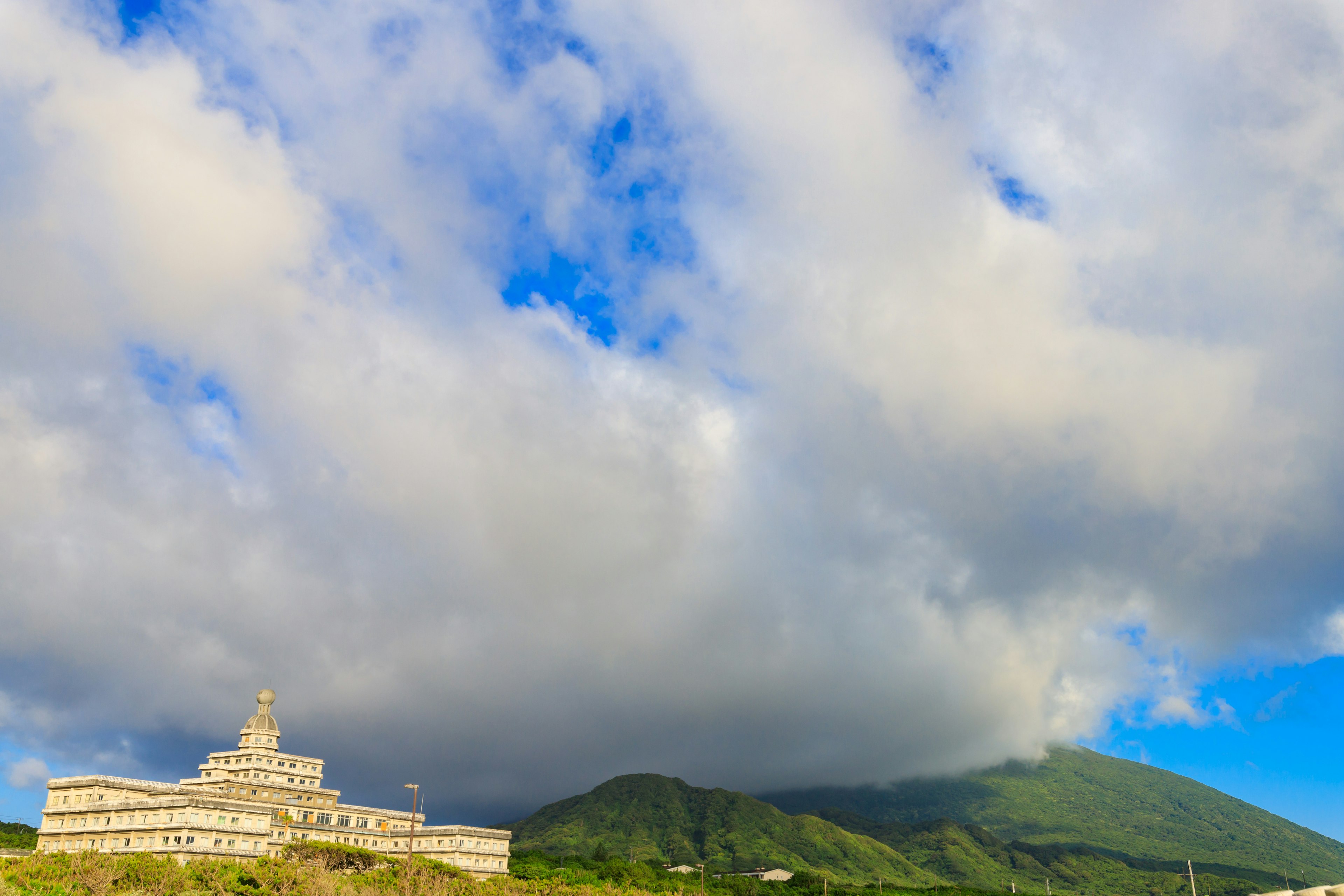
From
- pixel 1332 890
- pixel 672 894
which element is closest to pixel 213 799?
pixel 672 894

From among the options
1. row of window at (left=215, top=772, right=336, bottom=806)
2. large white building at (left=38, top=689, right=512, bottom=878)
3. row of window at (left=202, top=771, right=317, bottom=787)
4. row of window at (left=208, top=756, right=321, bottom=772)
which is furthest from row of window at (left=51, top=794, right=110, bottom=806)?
row of window at (left=208, top=756, right=321, bottom=772)

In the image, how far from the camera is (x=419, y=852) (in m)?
139

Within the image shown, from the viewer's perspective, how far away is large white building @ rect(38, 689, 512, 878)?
343 feet

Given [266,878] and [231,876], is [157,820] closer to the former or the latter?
[231,876]

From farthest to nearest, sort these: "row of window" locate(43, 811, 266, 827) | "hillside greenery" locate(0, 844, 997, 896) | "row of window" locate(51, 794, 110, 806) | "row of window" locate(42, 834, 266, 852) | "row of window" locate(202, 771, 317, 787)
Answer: "row of window" locate(202, 771, 317, 787), "row of window" locate(51, 794, 110, 806), "row of window" locate(43, 811, 266, 827), "row of window" locate(42, 834, 266, 852), "hillside greenery" locate(0, 844, 997, 896)

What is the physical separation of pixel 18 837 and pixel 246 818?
60321mm

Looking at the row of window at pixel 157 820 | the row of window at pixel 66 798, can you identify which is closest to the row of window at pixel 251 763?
the row of window at pixel 66 798

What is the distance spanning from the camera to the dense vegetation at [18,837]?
12762cm

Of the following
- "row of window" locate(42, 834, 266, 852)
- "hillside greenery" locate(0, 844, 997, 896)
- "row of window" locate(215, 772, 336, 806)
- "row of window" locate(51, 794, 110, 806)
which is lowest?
"hillside greenery" locate(0, 844, 997, 896)

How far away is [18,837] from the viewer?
141875 mm

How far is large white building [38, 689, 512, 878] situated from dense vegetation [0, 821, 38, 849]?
1704 centimetres

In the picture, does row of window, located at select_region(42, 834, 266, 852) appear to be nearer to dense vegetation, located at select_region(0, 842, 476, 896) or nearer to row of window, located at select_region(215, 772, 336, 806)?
dense vegetation, located at select_region(0, 842, 476, 896)

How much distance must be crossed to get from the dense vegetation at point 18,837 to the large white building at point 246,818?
17045mm

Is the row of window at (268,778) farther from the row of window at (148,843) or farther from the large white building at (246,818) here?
the row of window at (148,843)
